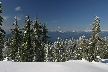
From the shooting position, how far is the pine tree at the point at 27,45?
3597cm

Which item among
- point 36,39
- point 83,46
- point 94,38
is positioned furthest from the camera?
point 83,46

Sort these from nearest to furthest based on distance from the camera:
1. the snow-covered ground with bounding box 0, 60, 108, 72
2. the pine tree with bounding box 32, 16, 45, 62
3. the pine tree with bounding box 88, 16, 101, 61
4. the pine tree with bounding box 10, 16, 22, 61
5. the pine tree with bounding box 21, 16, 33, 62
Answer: the snow-covered ground with bounding box 0, 60, 108, 72, the pine tree with bounding box 21, 16, 33, 62, the pine tree with bounding box 32, 16, 45, 62, the pine tree with bounding box 10, 16, 22, 61, the pine tree with bounding box 88, 16, 101, 61

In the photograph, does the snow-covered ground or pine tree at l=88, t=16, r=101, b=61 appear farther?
pine tree at l=88, t=16, r=101, b=61

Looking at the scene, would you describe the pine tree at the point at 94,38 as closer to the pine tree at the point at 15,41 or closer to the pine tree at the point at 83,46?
the pine tree at the point at 83,46

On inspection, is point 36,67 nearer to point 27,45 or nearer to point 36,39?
point 27,45

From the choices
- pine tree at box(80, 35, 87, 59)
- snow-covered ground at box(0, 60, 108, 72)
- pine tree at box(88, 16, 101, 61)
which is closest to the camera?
snow-covered ground at box(0, 60, 108, 72)

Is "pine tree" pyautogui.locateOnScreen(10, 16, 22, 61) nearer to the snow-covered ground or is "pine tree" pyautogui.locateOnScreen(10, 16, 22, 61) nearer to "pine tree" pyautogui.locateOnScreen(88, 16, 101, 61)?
"pine tree" pyautogui.locateOnScreen(88, 16, 101, 61)

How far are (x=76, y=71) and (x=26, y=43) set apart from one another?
28647 millimetres

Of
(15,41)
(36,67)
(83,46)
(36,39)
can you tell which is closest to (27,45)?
(36,39)

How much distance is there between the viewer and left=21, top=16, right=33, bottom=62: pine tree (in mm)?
35969

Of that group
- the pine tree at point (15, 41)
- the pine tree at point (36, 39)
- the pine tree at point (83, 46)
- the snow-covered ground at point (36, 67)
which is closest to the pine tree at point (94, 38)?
the pine tree at point (83, 46)

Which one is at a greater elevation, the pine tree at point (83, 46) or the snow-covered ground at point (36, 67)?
the snow-covered ground at point (36, 67)

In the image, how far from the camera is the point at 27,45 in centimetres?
3628

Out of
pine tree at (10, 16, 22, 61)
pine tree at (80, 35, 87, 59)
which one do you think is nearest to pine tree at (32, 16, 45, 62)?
pine tree at (10, 16, 22, 61)
